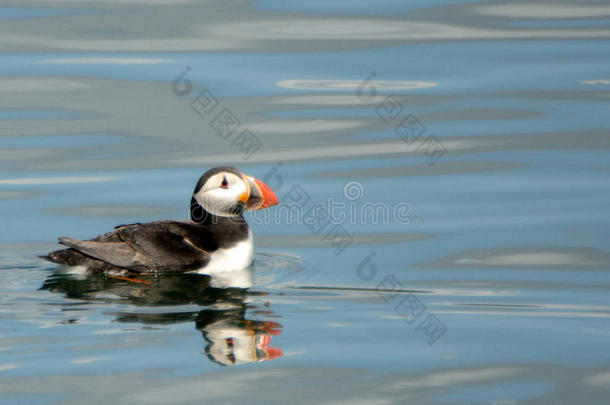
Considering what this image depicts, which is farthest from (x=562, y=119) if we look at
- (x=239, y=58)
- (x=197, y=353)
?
(x=197, y=353)

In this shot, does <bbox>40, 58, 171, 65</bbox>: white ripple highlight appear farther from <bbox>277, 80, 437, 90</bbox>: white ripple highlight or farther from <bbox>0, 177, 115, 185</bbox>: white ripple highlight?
<bbox>0, 177, 115, 185</bbox>: white ripple highlight

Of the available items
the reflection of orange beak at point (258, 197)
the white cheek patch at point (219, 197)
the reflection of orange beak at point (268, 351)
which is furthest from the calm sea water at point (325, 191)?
the white cheek patch at point (219, 197)

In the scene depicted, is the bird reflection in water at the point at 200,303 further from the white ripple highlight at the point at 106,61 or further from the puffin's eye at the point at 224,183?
the white ripple highlight at the point at 106,61

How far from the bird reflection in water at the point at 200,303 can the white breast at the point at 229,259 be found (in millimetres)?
90

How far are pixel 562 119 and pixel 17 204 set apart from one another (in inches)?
259

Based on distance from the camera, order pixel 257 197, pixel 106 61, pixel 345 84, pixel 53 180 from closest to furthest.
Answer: pixel 257 197
pixel 53 180
pixel 345 84
pixel 106 61

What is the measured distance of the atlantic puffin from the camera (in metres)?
8.55

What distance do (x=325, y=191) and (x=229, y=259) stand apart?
8.63 ft

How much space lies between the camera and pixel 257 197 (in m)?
9.16

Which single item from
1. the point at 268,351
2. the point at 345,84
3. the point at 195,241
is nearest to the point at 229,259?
the point at 195,241

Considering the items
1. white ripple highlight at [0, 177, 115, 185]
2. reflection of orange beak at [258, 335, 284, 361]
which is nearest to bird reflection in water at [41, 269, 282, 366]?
reflection of orange beak at [258, 335, 284, 361]

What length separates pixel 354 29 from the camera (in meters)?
16.5

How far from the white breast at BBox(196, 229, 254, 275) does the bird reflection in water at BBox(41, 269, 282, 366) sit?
0.09 metres

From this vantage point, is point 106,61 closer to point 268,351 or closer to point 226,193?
point 226,193
